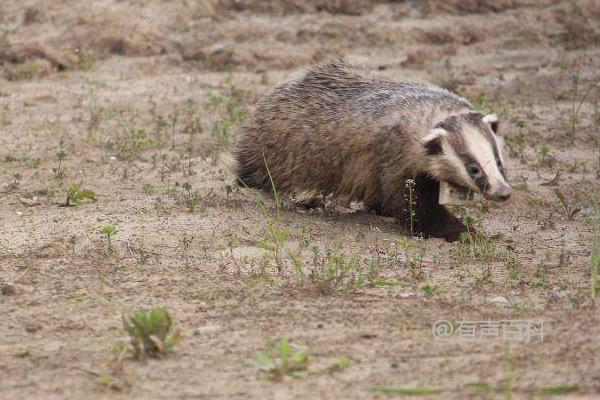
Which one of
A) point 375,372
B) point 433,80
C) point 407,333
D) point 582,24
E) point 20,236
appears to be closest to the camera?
point 375,372

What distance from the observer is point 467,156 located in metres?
6.46

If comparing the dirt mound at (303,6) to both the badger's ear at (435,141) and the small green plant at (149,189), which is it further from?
the badger's ear at (435,141)

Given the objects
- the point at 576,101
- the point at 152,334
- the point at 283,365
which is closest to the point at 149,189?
the point at 152,334

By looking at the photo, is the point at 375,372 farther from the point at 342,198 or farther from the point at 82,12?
the point at 82,12

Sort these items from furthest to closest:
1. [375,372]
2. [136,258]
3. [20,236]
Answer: [20,236] < [136,258] < [375,372]

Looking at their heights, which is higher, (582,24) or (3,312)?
(582,24)

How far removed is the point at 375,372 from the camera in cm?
418

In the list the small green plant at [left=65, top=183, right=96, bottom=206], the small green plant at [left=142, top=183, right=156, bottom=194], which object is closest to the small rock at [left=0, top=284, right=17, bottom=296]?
the small green plant at [left=65, top=183, right=96, bottom=206]

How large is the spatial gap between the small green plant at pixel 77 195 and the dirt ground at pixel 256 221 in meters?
0.04

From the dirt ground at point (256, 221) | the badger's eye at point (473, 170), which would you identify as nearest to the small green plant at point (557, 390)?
the dirt ground at point (256, 221)

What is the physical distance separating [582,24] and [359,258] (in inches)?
264

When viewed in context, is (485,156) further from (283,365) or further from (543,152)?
(283,365)

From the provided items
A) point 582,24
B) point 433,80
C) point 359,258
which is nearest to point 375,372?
point 359,258

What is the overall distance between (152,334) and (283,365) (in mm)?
566
